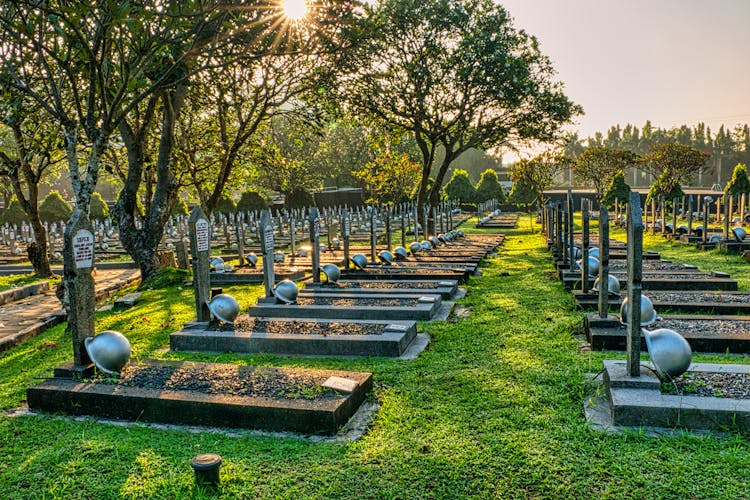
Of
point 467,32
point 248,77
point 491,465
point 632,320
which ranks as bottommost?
point 491,465

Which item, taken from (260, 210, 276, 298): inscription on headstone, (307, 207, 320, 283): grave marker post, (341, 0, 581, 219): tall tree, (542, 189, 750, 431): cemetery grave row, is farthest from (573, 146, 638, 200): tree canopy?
(542, 189, 750, 431): cemetery grave row

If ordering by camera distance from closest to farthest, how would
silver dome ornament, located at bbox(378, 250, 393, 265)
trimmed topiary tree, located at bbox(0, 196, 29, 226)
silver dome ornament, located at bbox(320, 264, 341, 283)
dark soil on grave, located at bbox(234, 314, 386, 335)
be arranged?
dark soil on grave, located at bbox(234, 314, 386, 335), silver dome ornament, located at bbox(320, 264, 341, 283), silver dome ornament, located at bbox(378, 250, 393, 265), trimmed topiary tree, located at bbox(0, 196, 29, 226)

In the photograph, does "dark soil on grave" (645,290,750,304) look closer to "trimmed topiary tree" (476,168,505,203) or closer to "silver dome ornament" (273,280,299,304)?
"silver dome ornament" (273,280,299,304)

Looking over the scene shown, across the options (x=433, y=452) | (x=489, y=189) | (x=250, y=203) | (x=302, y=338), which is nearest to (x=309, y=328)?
(x=302, y=338)

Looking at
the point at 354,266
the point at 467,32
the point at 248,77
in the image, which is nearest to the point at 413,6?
the point at 467,32

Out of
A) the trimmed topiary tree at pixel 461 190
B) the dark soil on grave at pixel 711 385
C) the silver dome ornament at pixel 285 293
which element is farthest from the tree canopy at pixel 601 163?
the dark soil on grave at pixel 711 385

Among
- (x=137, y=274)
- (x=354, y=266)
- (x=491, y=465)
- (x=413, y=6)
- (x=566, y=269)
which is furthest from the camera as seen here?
(x=413, y=6)

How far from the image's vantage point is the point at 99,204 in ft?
116

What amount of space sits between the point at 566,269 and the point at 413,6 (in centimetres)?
1543

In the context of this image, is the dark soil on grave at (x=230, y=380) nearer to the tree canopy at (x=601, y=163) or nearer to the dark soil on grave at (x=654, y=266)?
the dark soil on grave at (x=654, y=266)

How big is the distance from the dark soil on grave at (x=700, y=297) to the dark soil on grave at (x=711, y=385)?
3.68 meters

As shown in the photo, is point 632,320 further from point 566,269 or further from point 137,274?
point 137,274

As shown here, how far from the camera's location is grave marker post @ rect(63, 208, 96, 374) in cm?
589

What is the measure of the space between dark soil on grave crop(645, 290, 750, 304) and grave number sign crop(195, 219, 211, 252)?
6917mm
